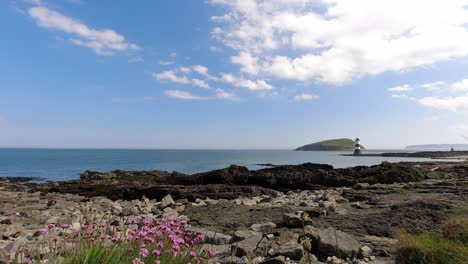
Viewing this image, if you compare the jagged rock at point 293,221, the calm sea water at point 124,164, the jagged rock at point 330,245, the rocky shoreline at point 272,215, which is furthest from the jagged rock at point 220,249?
the calm sea water at point 124,164

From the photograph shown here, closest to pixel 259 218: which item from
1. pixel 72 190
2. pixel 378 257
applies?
pixel 378 257

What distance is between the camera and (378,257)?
6.97 meters

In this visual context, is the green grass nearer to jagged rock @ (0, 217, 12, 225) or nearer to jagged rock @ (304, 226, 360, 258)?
jagged rock @ (304, 226, 360, 258)

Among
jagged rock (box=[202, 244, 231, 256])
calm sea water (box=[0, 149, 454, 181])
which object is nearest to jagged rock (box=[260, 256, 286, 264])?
jagged rock (box=[202, 244, 231, 256])

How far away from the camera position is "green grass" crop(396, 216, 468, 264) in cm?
523

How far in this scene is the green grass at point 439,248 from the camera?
5.23m

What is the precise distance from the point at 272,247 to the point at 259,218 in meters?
3.55

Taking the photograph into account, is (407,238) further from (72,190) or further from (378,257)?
(72,190)

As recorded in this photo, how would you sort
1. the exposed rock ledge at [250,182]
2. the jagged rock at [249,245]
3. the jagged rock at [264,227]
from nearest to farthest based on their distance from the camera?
the jagged rock at [249,245] < the jagged rock at [264,227] < the exposed rock ledge at [250,182]

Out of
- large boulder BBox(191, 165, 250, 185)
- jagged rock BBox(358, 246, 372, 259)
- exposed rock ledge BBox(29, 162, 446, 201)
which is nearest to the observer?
jagged rock BBox(358, 246, 372, 259)

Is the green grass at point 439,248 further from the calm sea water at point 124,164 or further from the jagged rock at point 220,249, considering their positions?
the calm sea water at point 124,164

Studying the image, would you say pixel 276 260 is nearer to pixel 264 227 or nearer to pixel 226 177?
pixel 264 227

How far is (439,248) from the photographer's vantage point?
5.55 metres

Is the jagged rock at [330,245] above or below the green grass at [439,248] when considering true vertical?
below
